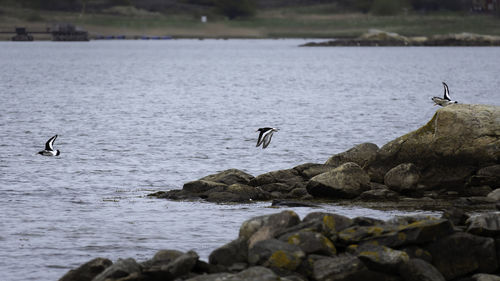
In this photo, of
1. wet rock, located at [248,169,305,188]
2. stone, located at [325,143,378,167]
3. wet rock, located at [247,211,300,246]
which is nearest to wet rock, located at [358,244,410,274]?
wet rock, located at [247,211,300,246]

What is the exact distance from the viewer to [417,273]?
1454cm

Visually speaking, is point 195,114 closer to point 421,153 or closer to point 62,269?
point 421,153

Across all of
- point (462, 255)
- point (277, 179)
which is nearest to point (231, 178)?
point (277, 179)

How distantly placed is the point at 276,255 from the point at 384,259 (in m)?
1.82

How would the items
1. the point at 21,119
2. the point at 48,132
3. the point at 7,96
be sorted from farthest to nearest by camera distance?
the point at 7,96, the point at 21,119, the point at 48,132

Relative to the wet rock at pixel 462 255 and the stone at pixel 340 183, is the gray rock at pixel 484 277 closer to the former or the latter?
the wet rock at pixel 462 255

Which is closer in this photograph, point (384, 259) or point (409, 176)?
point (384, 259)

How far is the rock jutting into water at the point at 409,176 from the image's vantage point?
23672mm

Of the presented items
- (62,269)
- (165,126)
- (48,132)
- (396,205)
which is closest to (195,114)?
(165,126)

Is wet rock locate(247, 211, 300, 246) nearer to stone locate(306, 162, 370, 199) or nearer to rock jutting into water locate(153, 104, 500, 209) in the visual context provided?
rock jutting into water locate(153, 104, 500, 209)

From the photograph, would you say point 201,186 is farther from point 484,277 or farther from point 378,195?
point 484,277

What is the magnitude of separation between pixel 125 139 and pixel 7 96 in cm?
3796

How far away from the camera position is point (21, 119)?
53938mm

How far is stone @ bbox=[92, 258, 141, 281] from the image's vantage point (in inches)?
562
